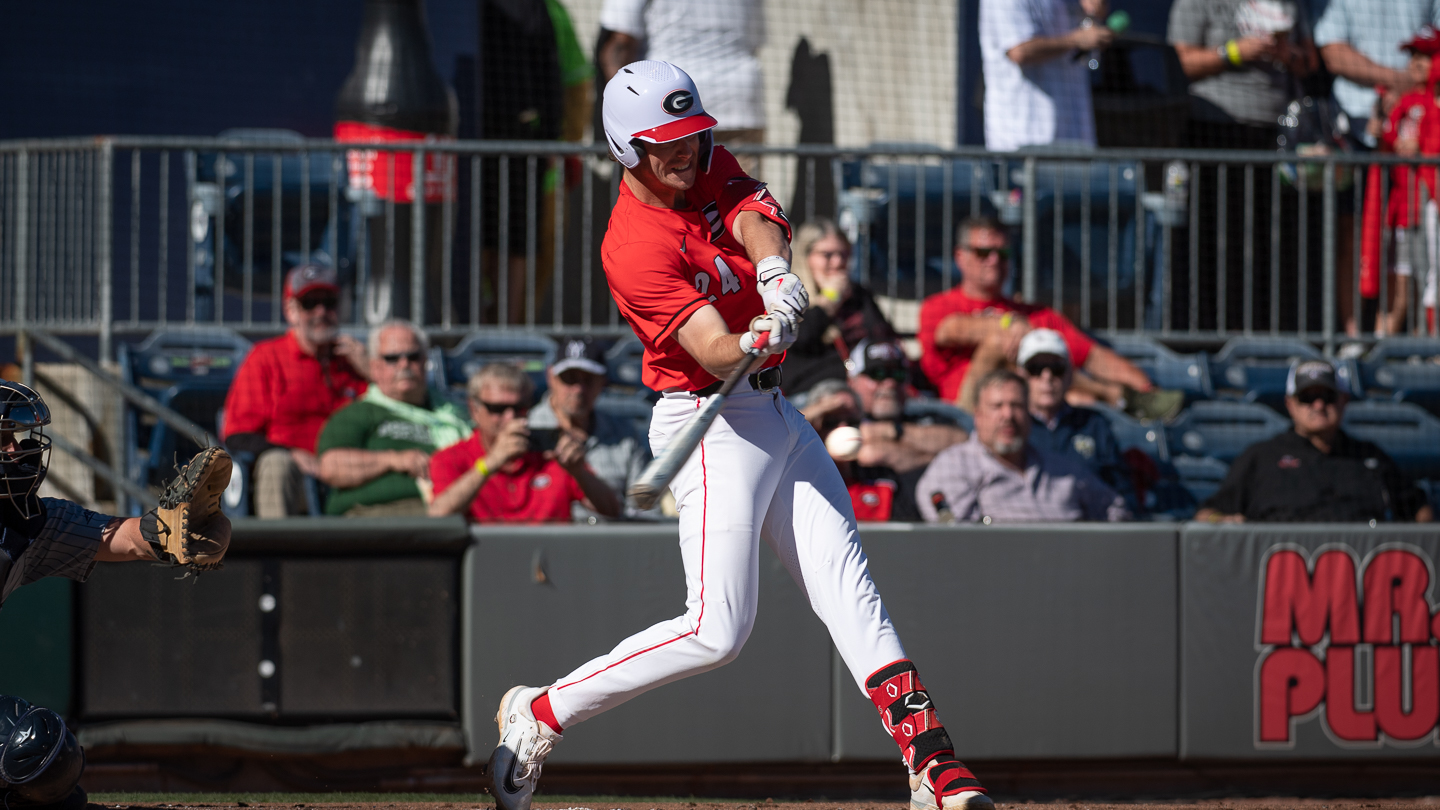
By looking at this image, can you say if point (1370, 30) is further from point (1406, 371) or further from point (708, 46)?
point (708, 46)

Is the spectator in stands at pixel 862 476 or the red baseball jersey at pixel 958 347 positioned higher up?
the red baseball jersey at pixel 958 347

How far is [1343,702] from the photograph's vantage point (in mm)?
5711

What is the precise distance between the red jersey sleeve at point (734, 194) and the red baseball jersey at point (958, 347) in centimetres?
347

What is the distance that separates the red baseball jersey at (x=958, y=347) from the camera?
22.9 ft

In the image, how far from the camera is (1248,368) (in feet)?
24.1

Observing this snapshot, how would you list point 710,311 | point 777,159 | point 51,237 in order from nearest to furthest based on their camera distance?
1. point 710,311
2. point 51,237
3. point 777,159

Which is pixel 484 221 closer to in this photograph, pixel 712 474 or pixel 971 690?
pixel 971 690

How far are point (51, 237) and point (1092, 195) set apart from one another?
5.18m

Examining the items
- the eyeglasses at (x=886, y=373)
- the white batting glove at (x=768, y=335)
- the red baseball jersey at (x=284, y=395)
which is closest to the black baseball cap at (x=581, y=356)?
the red baseball jersey at (x=284, y=395)

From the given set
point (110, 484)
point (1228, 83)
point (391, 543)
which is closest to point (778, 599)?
point (391, 543)

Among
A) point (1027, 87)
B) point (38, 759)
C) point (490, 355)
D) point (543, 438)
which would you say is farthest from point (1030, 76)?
point (38, 759)

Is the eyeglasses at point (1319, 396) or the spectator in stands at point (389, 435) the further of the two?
the eyeglasses at point (1319, 396)

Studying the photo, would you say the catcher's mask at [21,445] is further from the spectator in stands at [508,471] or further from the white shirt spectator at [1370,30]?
the white shirt spectator at [1370,30]

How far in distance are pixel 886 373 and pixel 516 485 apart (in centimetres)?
163
